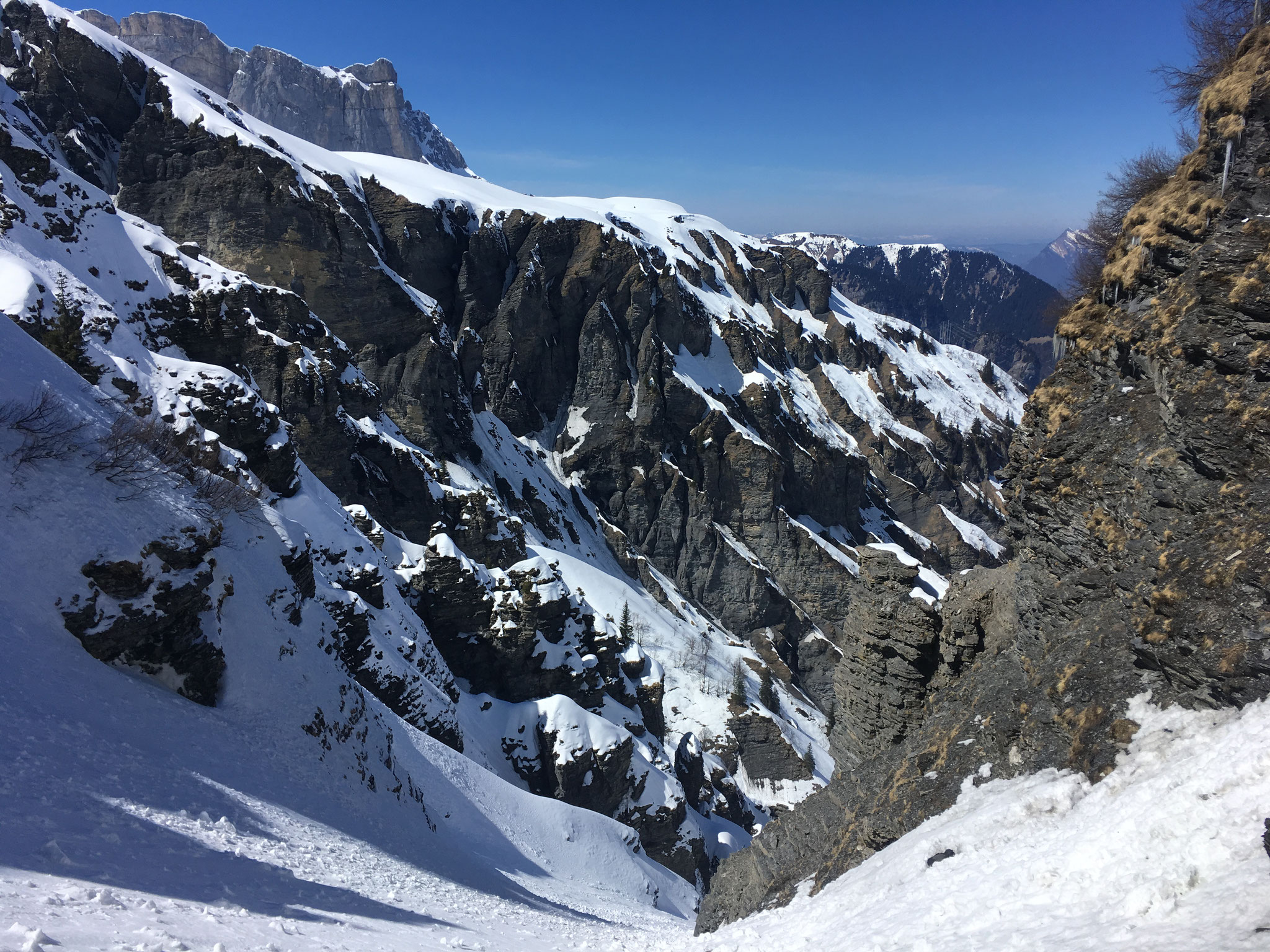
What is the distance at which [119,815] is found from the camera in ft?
25.1

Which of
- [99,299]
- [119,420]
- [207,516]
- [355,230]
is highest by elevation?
[355,230]

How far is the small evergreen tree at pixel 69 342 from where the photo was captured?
17.9m

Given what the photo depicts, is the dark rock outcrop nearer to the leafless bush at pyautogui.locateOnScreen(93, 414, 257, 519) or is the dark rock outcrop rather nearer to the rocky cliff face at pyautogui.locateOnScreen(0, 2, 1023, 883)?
the rocky cliff face at pyautogui.locateOnScreen(0, 2, 1023, 883)

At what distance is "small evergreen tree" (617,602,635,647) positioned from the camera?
49875 millimetres

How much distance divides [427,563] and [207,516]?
18467 mm

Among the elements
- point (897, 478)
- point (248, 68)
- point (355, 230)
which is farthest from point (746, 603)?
point (248, 68)

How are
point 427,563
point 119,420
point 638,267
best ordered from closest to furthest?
1. point 119,420
2. point 427,563
3. point 638,267

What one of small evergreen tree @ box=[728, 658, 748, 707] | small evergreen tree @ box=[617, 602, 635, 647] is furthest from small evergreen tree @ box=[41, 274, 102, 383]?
small evergreen tree @ box=[728, 658, 748, 707]

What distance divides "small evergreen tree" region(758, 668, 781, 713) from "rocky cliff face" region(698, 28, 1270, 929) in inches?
1703

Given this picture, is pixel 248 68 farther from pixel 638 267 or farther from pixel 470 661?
pixel 470 661

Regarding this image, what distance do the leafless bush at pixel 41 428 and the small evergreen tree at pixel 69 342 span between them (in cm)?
581

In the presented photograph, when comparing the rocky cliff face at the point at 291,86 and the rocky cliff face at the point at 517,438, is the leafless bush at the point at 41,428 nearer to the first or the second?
the rocky cliff face at the point at 517,438

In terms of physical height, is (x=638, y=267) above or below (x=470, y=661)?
above

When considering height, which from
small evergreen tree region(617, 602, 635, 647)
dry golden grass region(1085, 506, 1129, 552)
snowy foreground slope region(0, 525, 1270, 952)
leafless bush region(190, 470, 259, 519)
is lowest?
small evergreen tree region(617, 602, 635, 647)
